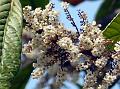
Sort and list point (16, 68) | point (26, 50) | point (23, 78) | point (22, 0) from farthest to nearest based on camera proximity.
Answer: point (23, 78)
point (22, 0)
point (26, 50)
point (16, 68)

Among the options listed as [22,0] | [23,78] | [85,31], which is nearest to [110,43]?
[85,31]

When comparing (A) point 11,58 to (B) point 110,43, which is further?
(B) point 110,43

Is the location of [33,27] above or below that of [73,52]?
above

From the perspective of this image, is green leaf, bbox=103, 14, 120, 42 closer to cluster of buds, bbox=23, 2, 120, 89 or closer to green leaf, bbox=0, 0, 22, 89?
cluster of buds, bbox=23, 2, 120, 89

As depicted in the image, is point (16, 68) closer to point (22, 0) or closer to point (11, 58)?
point (11, 58)

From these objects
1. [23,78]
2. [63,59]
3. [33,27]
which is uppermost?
[33,27]

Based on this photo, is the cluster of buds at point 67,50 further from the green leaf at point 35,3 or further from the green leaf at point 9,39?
the green leaf at point 35,3

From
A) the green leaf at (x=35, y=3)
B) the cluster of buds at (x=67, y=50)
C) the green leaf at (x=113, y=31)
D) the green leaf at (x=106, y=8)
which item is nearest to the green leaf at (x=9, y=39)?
the cluster of buds at (x=67, y=50)
